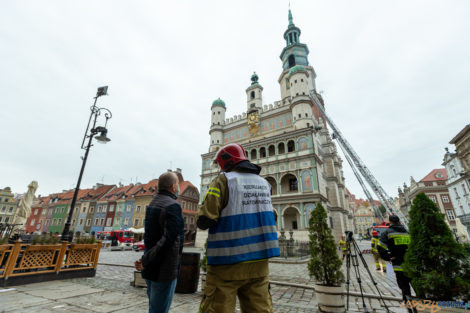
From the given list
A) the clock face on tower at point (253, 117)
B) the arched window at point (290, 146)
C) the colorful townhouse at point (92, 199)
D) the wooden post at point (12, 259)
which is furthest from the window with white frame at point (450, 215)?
the colorful townhouse at point (92, 199)

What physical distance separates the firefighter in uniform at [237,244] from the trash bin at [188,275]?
12.0 ft

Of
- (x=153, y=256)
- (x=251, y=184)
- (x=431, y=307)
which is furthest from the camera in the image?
(x=153, y=256)

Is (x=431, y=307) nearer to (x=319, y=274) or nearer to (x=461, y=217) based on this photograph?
(x=319, y=274)

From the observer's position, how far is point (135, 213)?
123 ft

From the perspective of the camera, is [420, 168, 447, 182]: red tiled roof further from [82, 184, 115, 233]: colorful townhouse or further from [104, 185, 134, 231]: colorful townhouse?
[82, 184, 115, 233]: colorful townhouse

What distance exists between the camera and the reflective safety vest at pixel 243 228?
1784mm

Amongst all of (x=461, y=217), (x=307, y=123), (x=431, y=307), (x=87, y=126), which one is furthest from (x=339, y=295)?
(x=461, y=217)

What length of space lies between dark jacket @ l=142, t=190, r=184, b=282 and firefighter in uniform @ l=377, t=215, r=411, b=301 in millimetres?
4449

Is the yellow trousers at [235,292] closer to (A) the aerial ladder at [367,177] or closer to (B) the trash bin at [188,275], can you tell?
(B) the trash bin at [188,275]

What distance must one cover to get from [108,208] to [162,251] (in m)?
46.4

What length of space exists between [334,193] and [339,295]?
29.5 metres

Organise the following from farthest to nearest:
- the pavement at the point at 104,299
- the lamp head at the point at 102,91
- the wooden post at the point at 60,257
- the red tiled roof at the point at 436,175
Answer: the red tiled roof at the point at 436,175 → the lamp head at the point at 102,91 → the wooden post at the point at 60,257 → the pavement at the point at 104,299

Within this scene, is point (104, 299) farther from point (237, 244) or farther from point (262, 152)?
point (262, 152)

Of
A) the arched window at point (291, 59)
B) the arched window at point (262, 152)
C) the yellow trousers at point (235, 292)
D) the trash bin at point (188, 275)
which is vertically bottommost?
the trash bin at point (188, 275)
